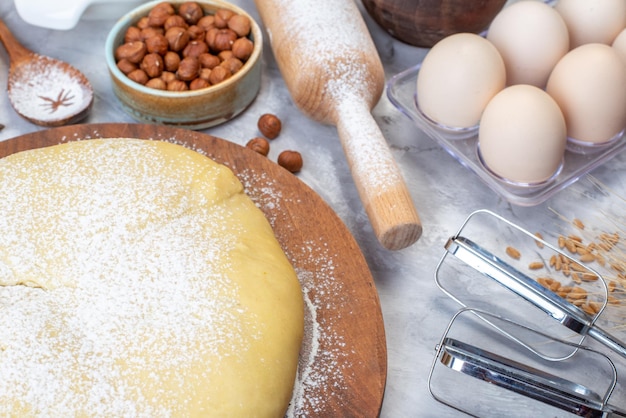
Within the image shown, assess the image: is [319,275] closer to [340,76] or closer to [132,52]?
[340,76]

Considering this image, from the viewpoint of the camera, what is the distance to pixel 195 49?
3.76 ft

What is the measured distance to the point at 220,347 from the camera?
29.4 inches

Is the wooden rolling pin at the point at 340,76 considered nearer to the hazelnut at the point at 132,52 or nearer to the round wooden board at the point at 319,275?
the round wooden board at the point at 319,275

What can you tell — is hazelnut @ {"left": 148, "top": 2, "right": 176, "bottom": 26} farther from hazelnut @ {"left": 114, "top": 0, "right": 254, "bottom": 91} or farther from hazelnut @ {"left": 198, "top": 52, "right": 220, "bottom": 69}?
hazelnut @ {"left": 198, "top": 52, "right": 220, "bottom": 69}

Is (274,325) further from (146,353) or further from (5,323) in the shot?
(5,323)

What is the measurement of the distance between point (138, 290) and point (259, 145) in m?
0.40

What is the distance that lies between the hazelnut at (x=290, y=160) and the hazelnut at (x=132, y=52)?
0.92 ft

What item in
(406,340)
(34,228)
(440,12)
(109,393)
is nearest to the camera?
(109,393)

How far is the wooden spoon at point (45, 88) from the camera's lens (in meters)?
1.14

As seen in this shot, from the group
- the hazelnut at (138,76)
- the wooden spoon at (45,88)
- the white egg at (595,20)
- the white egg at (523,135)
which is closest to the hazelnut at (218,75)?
the hazelnut at (138,76)

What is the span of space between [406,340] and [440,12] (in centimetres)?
58

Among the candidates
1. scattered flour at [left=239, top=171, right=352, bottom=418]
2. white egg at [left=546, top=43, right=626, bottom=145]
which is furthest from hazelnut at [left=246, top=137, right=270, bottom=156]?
white egg at [left=546, top=43, right=626, bottom=145]

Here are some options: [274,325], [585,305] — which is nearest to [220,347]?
[274,325]

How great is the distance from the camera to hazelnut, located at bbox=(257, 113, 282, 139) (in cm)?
115
